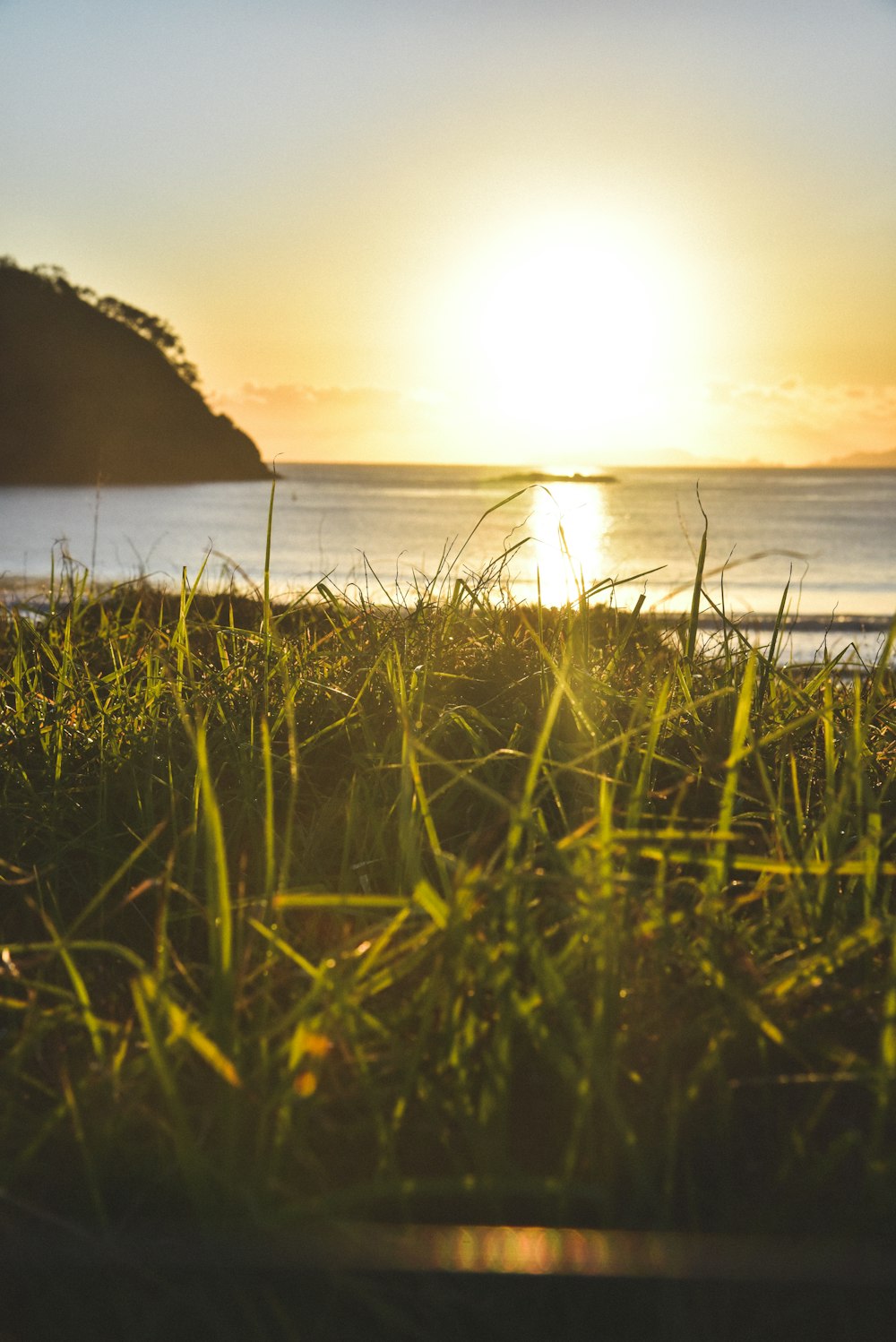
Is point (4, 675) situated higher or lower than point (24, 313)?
lower

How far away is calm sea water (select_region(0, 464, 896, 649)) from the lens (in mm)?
13523

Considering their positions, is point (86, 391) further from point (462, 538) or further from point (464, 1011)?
point (464, 1011)

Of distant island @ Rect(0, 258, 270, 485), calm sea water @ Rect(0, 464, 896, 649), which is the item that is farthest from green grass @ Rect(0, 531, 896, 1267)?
distant island @ Rect(0, 258, 270, 485)

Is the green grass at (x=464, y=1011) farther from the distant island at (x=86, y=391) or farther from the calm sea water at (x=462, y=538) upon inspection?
the distant island at (x=86, y=391)

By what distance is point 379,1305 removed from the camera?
0.86 m

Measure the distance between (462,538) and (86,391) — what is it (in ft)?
100

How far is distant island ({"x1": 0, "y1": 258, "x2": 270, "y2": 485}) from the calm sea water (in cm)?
415

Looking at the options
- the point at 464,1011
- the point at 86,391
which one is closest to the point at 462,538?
the point at 86,391

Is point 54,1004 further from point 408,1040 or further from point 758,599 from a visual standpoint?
point 758,599

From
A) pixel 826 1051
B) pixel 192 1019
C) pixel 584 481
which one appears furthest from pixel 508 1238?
pixel 584 481

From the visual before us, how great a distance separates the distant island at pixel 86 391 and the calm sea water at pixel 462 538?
164 inches

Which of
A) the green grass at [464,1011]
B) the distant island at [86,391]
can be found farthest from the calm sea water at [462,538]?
the distant island at [86,391]

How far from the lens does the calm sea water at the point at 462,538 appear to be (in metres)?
13.5

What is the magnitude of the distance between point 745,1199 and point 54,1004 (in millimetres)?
979
